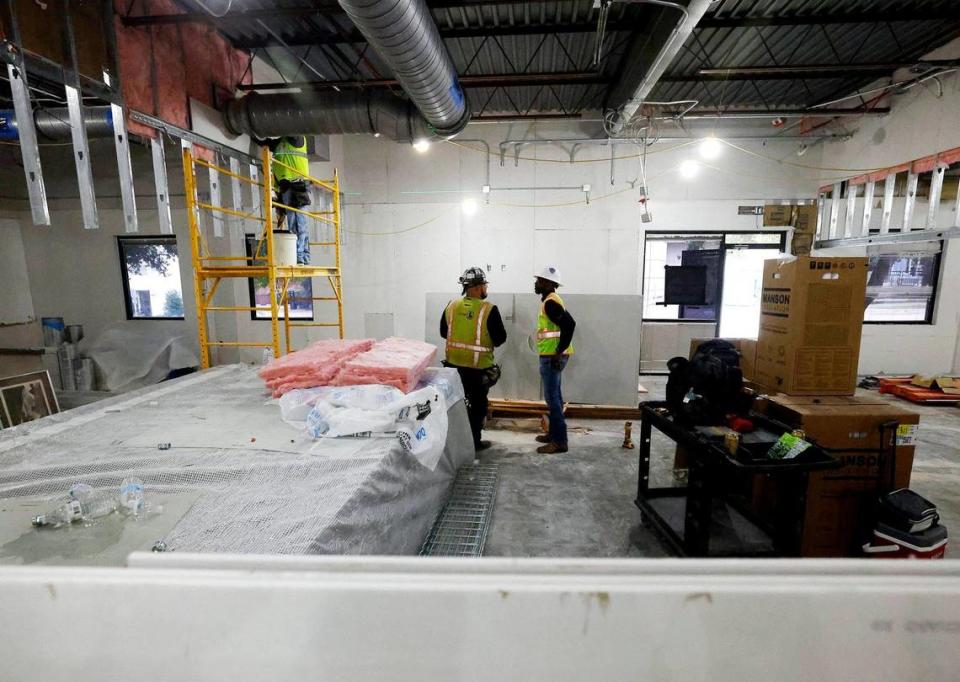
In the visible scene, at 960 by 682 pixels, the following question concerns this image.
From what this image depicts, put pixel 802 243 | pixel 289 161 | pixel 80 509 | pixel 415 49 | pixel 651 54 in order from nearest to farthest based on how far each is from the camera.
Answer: pixel 80 509 → pixel 415 49 → pixel 651 54 → pixel 289 161 → pixel 802 243

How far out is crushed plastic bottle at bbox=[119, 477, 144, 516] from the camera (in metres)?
1.30

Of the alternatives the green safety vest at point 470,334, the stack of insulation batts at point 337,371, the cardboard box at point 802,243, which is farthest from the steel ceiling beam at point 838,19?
the stack of insulation batts at point 337,371

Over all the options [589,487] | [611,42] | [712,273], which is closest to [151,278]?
[589,487]

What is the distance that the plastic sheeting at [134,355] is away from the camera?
18.4 ft

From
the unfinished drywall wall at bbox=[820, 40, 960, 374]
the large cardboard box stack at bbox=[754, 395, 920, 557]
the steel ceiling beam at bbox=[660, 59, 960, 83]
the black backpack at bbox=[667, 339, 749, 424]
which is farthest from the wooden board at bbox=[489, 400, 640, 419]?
the unfinished drywall wall at bbox=[820, 40, 960, 374]

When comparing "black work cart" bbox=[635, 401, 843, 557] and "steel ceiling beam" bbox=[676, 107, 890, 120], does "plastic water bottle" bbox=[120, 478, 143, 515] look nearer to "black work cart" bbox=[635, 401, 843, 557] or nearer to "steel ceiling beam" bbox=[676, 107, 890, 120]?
"black work cart" bbox=[635, 401, 843, 557]

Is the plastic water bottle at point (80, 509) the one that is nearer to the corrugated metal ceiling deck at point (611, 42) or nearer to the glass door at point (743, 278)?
the corrugated metal ceiling deck at point (611, 42)

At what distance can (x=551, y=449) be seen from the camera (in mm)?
3965

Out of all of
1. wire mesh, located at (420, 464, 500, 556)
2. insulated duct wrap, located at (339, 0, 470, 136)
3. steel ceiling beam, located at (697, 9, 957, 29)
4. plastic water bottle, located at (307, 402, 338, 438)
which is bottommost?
wire mesh, located at (420, 464, 500, 556)

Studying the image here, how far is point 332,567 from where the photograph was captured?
45 centimetres

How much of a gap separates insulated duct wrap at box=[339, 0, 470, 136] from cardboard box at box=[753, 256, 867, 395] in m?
2.79

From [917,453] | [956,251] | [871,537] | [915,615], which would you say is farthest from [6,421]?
[956,251]

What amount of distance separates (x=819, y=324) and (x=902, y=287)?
544cm

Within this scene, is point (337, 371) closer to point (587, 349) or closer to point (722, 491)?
point (722, 491)
